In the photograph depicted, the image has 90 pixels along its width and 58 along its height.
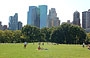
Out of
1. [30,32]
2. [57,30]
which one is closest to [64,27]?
[57,30]

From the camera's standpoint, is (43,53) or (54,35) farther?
(54,35)

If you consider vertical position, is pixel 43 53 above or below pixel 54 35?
below

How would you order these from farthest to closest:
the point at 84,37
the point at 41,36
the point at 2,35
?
the point at 41,36, the point at 2,35, the point at 84,37

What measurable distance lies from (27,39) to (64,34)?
1998cm

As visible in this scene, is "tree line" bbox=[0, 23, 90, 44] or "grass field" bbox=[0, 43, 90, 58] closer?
"grass field" bbox=[0, 43, 90, 58]

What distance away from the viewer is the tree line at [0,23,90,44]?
123m

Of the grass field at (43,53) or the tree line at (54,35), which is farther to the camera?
the tree line at (54,35)

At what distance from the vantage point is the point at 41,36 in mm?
140375

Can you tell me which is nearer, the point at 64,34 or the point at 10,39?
the point at 64,34

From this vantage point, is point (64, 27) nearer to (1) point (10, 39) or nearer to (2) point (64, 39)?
(2) point (64, 39)

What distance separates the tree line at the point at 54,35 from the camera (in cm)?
12304

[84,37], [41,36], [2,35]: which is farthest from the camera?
[41,36]

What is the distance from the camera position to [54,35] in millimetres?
123750

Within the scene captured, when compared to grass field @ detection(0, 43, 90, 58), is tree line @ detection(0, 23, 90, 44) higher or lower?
higher
